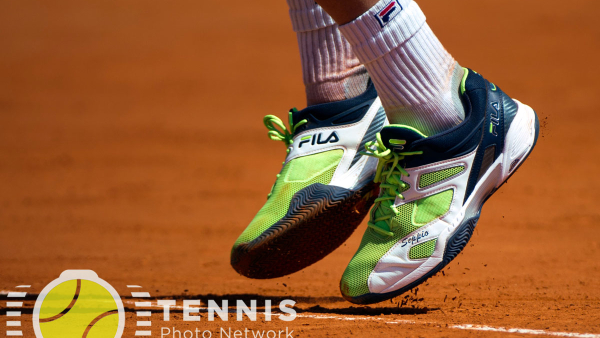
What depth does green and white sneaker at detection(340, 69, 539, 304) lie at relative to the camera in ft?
4.56

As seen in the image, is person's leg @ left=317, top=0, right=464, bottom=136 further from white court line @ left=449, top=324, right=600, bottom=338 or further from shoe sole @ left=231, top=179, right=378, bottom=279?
white court line @ left=449, top=324, right=600, bottom=338

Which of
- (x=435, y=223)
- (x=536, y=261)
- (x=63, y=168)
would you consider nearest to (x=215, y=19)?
(x=63, y=168)

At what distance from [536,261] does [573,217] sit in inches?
42.0

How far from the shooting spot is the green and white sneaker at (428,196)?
1390 mm

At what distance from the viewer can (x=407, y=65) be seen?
136 cm

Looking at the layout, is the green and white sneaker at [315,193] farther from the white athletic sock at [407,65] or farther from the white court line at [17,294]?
the white court line at [17,294]

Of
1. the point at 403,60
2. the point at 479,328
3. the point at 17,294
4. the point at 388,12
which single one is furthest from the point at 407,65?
the point at 17,294

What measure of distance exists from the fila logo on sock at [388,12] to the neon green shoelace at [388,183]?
0.87 ft

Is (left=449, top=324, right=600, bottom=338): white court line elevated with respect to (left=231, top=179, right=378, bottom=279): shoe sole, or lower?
lower

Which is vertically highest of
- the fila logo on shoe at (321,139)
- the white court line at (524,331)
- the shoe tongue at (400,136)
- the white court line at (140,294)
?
the fila logo on shoe at (321,139)

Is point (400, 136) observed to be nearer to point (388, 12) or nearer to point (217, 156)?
point (388, 12)

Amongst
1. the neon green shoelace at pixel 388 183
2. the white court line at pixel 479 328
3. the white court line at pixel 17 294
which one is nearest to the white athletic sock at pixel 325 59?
the neon green shoelace at pixel 388 183

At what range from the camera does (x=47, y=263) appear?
2.44 m

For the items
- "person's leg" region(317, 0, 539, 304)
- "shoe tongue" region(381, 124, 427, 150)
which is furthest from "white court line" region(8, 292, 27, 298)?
"shoe tongue" region(381, 124, 427, 150)
